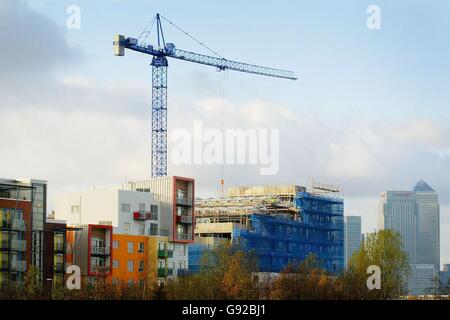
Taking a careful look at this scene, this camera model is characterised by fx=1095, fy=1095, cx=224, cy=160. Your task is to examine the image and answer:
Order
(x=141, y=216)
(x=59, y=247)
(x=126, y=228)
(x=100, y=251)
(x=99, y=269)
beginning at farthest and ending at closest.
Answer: (x=141, y=216)
(x=126, y=228)
(x=100, y=251)
(x=99, y=269)
(x=59, y=247)

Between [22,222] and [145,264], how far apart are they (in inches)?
445

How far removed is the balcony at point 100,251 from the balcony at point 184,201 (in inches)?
356

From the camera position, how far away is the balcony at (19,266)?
74.2 meters

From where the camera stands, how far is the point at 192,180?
3590 inches

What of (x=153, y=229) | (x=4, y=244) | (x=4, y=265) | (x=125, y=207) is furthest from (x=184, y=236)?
(x=4, y=265)

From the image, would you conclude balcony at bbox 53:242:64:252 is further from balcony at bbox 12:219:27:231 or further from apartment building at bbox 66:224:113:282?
balcony at bbox 12:219:27:231

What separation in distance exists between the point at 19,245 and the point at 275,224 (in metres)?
42.5

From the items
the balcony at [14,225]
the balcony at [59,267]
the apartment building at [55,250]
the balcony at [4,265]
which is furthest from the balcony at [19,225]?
the balcony at [59,267]

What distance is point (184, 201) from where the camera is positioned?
90.7 m

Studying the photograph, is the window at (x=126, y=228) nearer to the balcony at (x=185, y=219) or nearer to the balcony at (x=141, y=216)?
the balcony at (x=141, y=216)

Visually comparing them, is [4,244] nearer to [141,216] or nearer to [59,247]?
[59,247]

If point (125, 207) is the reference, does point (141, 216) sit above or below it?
below

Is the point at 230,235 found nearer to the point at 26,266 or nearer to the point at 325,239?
the point at 325,239
